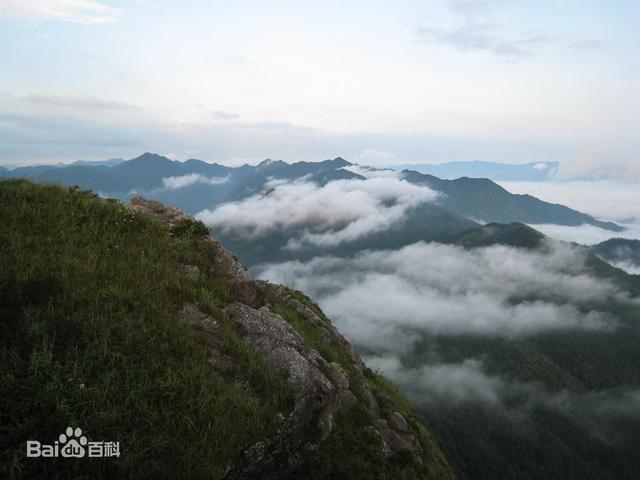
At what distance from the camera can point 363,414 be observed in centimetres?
1588

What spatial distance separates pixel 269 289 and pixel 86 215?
11.4m

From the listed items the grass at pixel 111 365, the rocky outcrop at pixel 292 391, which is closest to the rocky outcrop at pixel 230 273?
the rocky outcrop at pixel 292 391

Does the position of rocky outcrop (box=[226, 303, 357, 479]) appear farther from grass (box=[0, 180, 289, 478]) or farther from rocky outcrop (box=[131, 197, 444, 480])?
grass (box=[0, 180, 289, 478])

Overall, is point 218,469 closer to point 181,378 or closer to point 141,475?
point 141,475

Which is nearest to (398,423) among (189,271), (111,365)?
(189,271)
